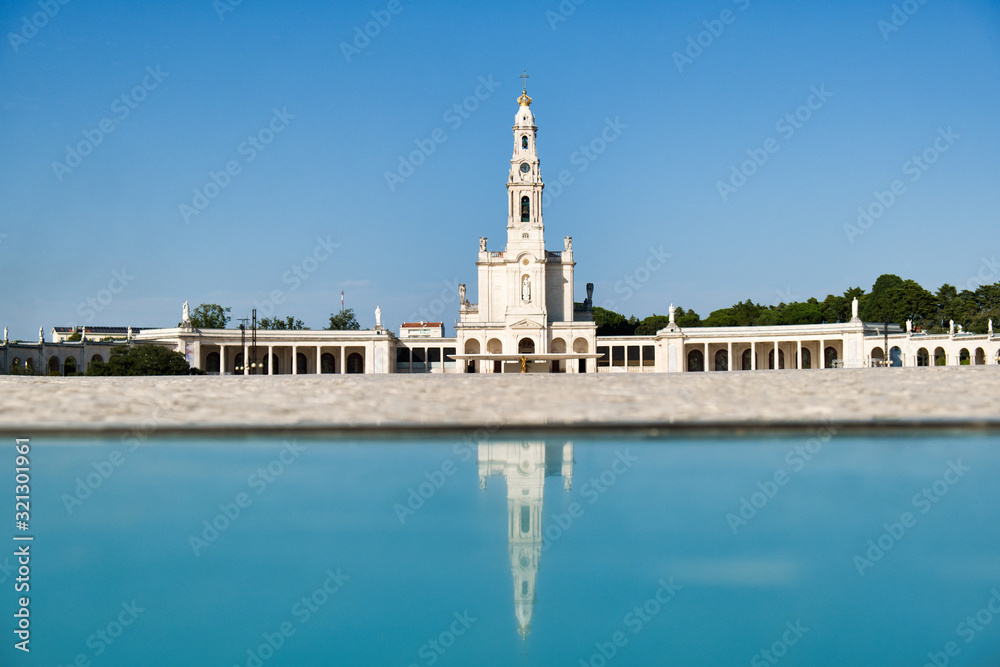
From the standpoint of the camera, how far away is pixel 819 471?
11.9 metres

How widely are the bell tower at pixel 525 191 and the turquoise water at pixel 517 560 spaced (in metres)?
59.1

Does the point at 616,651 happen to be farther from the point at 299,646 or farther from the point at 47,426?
the point at 47,426

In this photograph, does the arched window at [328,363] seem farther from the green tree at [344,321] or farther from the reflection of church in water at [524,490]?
the reflection of church in water at [524,490]

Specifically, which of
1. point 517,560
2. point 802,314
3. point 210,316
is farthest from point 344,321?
point 517,560

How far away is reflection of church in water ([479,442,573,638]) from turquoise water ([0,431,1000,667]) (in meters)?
0.03

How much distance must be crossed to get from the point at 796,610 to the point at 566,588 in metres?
2.11

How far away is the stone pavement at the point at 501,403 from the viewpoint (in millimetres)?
15734

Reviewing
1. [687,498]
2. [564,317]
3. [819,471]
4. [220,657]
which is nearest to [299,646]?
[220,657]

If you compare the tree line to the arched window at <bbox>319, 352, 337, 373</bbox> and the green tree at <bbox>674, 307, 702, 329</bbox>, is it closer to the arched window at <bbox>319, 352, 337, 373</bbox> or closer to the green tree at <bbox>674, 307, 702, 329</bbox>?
the green tree at <bbox>674, 307, 702, 329</bbox>

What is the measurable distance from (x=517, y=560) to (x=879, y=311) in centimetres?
8235

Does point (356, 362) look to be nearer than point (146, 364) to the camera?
No

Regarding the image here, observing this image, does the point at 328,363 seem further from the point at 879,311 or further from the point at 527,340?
the point at 879,311

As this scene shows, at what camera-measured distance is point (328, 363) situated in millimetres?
75875

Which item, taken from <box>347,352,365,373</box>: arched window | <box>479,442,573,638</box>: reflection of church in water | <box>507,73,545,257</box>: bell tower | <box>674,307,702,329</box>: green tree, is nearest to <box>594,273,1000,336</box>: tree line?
<box>674,307,702,329</box>: green tree
